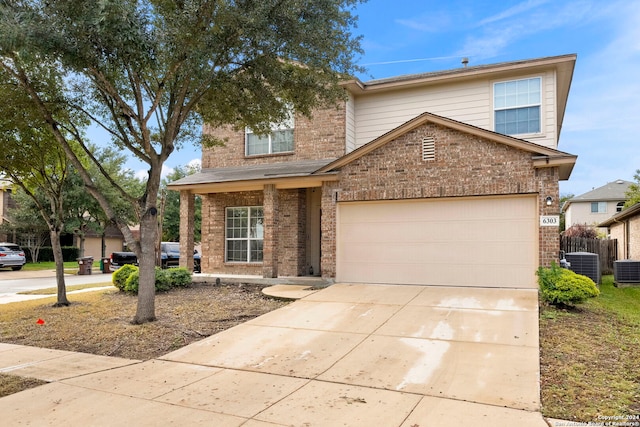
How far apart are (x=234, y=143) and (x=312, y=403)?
1228 centimetres

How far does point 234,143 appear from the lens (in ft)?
52.1

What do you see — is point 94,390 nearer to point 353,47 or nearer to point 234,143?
point 353,47

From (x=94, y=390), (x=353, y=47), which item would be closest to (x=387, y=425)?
(x=94, y=390)

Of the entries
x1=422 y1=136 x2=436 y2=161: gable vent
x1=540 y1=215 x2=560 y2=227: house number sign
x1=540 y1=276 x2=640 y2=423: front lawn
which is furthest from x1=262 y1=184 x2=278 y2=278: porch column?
x1=540 y1=276 x2=640 y2=423: front lawn

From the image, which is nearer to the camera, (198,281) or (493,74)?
(493,74)

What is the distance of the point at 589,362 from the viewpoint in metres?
5.94

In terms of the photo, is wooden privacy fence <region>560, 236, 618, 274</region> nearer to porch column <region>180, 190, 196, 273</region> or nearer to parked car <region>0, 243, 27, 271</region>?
porch column <region>180, 190, 196, 273</region>

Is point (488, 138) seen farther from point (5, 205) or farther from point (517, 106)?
point (5, 205)

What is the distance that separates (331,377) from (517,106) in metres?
10.4

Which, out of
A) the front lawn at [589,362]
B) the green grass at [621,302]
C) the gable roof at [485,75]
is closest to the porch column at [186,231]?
the gable roof at [485,75]

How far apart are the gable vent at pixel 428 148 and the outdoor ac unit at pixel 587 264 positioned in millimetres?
6017

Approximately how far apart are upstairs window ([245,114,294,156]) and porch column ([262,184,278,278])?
7.41ft

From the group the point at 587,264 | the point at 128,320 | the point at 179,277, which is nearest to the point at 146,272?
the point at 128,320

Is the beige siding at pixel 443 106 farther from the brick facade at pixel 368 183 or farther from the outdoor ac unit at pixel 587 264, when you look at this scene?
the outdoor ac unit at pixel 587 264
